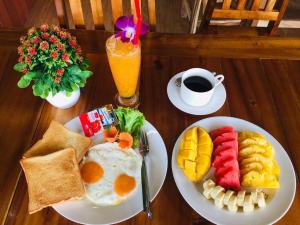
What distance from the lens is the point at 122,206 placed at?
73 centimetres

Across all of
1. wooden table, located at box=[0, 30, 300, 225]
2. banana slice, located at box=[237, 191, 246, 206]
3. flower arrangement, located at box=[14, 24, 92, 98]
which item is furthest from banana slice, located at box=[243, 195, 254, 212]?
flower arrangement, located at box=[14, 24, 92, 98]

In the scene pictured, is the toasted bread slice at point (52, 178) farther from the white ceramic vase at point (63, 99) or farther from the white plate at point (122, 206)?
the white ceramic vase at point (63, 99)

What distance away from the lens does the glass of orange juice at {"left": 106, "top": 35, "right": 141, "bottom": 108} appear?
81 centimetres

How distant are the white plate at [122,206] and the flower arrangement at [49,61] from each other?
314 mm

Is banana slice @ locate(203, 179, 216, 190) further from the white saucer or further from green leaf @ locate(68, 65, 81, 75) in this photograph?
green leaf @ locate(68, 65, 81, 75)

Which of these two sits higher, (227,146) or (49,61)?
(49,61)

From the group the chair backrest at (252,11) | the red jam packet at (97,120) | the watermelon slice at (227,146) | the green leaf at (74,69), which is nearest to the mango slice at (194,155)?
the watermelon slice at (227,146)

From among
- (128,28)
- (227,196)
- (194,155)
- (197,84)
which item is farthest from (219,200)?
(128,28)

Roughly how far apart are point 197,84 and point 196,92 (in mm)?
54

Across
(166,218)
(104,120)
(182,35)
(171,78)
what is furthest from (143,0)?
(166,218)

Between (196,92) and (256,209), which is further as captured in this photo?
(196,92)

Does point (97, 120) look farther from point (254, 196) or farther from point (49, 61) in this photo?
point (254, 196)

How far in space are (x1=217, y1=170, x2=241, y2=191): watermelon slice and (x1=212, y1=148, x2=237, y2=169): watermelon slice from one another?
0.04 meters

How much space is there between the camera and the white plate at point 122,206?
2.28 feet
